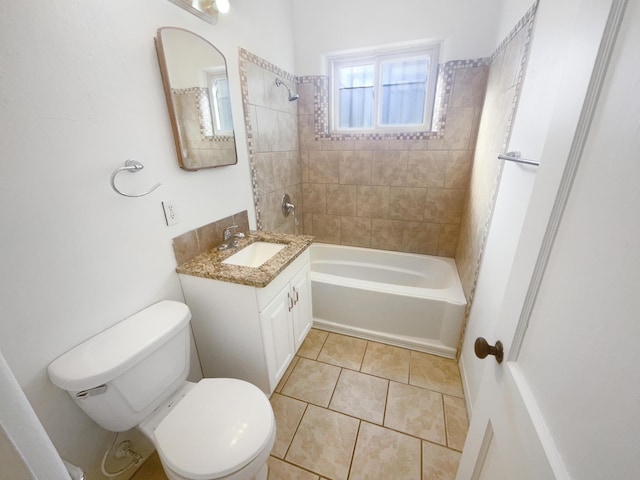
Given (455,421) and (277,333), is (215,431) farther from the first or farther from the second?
(455,421)

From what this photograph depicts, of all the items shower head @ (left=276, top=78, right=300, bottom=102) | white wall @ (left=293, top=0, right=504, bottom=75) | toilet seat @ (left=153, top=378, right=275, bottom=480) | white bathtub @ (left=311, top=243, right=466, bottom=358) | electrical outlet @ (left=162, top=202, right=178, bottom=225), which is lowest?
white bathtub @ (left=311, top=243, right=466, bottom=358)

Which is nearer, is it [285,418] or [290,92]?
[285,418]

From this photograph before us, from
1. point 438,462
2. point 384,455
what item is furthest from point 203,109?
point 438,462

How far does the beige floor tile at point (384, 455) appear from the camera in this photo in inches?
48.1

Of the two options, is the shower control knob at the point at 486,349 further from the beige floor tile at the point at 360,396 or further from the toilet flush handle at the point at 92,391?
the toilet flush handle at the point at 92,391

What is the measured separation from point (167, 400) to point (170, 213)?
85 cm

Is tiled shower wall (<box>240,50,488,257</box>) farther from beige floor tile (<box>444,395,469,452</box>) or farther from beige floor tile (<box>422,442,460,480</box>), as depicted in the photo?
beige floor tile (<box>422,442,460,480</box>)

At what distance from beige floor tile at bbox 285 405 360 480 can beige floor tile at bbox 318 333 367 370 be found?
37cm

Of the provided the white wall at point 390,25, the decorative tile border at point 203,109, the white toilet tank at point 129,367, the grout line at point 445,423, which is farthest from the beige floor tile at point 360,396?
the white wall at point 390,25

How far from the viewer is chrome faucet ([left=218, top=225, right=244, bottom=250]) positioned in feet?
5.23

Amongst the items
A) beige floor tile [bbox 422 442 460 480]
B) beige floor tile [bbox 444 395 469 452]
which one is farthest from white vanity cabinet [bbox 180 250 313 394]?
beige floor tile [bbox 444 395 469 452]

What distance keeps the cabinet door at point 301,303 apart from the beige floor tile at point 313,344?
0.18m

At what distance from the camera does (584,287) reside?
412 mm

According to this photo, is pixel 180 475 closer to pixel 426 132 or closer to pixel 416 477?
pixel 416 477
